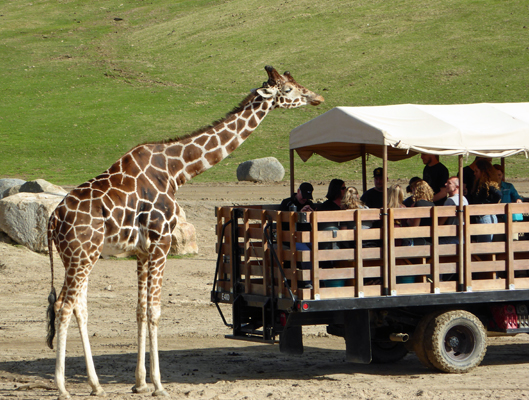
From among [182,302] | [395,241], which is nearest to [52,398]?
[395,241]

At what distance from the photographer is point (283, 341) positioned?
825 centimetres

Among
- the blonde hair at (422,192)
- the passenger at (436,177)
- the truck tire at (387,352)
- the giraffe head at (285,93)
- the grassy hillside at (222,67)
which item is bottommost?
the truck tire at (387,352)

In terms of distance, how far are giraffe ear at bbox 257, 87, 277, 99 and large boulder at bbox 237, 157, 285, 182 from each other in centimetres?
1843

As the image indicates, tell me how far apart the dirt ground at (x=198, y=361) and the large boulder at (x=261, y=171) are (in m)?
13.3

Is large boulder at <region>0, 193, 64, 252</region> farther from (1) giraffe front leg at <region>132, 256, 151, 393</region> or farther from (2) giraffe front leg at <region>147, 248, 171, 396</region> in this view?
(2) giraffe front leg at <region>147, 248, 171, 396</region>

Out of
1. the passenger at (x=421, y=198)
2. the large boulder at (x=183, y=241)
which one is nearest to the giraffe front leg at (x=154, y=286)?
the passenger at (x=421, y=198)

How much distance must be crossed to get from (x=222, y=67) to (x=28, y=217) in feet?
103

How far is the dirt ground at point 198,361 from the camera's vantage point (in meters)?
8.15

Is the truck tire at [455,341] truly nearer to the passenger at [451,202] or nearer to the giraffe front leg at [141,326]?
the passenger at [451,202]

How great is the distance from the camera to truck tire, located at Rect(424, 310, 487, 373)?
8.52m

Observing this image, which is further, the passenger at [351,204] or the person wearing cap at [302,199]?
the person wearing cap at [302,199]

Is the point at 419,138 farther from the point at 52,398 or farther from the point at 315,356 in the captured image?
the point at 52,398

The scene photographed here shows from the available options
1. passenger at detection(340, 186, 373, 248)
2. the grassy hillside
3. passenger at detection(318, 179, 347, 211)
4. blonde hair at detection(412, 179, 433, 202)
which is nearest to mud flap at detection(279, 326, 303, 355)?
passenger at detection(340, 186, 373, 248)

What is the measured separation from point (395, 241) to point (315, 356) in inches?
82.7
